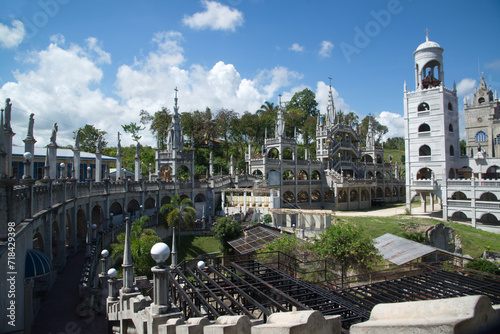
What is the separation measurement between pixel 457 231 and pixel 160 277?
113 feet

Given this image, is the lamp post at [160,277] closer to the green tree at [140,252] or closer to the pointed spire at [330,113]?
the green tree at [140,252]

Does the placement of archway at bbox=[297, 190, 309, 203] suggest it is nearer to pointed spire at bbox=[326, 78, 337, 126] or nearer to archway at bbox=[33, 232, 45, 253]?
pointed spire at bbox=[326, 78, 337, 126]

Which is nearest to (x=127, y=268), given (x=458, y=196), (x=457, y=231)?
(x=457, y=231)

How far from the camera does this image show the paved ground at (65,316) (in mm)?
13492

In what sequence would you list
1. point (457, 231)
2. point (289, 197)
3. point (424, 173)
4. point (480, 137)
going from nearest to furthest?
point (457, 231) < point (424, 173) < point (480, 137) < point (289, 197)

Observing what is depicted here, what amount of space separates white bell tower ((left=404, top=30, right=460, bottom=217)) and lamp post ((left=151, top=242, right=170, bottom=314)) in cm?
4057

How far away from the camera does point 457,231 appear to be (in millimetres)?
32125

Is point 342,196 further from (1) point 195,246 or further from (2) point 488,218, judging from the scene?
(1) point 195,246

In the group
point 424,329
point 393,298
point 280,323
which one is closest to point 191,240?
point 393,298

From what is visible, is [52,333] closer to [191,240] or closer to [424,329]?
[424,329]

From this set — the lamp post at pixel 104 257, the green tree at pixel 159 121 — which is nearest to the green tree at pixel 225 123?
the green tree at pixel 159 121

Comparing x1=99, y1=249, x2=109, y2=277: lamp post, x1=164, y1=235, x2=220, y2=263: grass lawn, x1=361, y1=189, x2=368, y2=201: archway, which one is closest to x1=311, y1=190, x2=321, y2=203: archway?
x1=361, y1=189, x2=368, y2=201: archway

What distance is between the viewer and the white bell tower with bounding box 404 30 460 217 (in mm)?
39984

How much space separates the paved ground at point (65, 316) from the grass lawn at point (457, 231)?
81.2 feet
